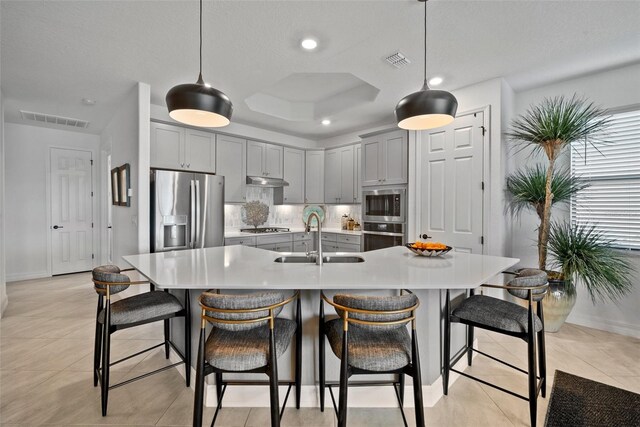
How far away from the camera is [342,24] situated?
2.29m

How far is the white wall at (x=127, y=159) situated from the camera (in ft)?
11.2

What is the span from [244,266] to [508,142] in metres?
3.18

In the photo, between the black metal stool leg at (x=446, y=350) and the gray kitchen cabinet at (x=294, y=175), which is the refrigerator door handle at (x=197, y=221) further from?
the black metal stool leg at (x=446, y=350)

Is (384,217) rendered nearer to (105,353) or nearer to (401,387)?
(401,387)

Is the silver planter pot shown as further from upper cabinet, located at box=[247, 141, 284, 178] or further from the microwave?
upper cabinet, located at box=[247, 141, 284, 178]

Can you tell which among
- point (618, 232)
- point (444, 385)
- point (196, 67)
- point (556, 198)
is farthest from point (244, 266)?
point (618, 232)

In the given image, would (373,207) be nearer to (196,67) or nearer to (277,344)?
(196,67)

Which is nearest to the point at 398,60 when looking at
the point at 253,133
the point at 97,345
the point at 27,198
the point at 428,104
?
the point at 428,104

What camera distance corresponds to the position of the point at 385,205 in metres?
4.32

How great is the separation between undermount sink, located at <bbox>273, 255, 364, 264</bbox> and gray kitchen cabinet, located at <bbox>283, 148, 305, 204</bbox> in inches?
120

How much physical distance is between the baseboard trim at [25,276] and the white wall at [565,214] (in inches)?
295

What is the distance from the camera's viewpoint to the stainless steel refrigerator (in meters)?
3.49

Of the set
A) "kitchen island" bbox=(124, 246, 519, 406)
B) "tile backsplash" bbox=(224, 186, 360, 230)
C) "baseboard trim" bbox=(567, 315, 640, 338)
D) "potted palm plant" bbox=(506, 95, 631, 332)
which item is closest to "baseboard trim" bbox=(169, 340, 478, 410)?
"kitchen island" bbox=(124, 246, 519, 406)

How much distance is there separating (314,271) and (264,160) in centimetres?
357
